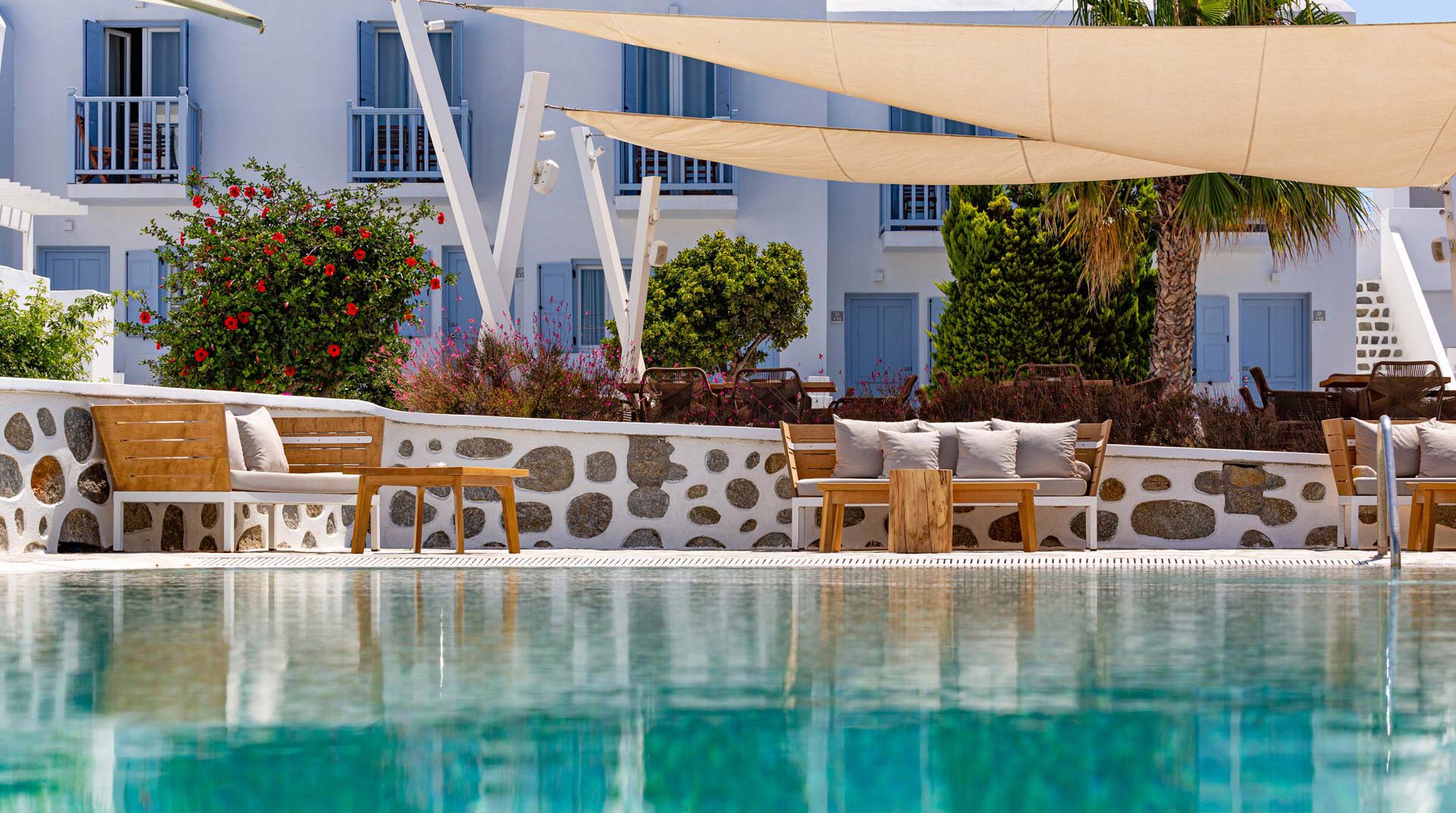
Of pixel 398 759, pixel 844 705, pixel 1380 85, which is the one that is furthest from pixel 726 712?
pixel 1380 85

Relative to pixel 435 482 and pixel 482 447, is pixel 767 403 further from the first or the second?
pixel 435 482

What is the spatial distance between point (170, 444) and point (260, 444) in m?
0.47

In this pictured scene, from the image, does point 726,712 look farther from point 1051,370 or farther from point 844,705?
point 1051,370

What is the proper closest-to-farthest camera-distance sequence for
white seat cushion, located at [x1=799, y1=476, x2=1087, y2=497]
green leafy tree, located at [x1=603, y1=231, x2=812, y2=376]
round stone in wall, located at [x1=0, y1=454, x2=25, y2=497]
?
round stone in wall, located at [x1=0, y1=454, x2=25, y2=497] < white seat cushion, located at [x1=799, y1=476, x2=1087, y2=497] < green leafy tree, located at [x1=603, y1=231, x2=812, y2=376]

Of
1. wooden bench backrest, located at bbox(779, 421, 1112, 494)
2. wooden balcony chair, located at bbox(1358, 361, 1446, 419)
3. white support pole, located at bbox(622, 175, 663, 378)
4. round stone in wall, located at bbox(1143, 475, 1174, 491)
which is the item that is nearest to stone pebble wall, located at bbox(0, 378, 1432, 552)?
round stone in wall, located at bbox(1143, 475, 1174, 491)

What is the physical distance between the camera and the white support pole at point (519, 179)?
8375mm

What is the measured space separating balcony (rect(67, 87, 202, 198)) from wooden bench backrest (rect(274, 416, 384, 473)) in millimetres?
10085

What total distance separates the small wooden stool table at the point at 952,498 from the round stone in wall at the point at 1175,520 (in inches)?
33.5

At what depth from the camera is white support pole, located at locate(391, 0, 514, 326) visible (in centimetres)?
793

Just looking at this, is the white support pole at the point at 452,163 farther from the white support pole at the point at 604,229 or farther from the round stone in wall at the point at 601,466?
the white support pole at the point at 604,229

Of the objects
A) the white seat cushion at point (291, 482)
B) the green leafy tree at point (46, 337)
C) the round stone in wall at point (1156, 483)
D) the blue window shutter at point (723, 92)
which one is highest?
the blue window shutter at point (723, 92)

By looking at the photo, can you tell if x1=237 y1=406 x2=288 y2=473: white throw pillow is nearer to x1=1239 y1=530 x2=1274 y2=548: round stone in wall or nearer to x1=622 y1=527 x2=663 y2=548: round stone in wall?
x1=622 y1=527 x2=663 y2=548: round stone in wall

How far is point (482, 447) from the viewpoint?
764 centimetres

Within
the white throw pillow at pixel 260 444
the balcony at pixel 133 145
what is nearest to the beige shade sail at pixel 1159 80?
the white throw pillow at pixel 260 444
